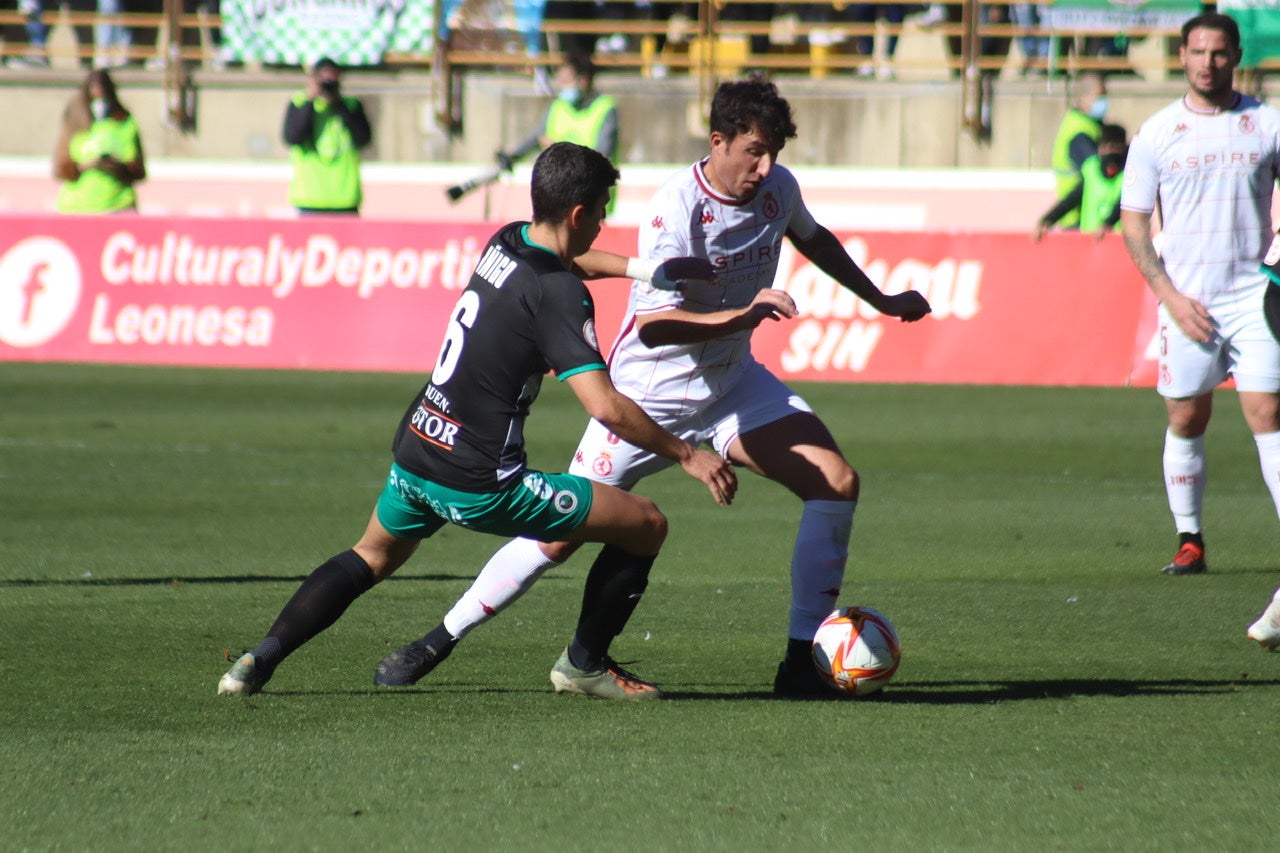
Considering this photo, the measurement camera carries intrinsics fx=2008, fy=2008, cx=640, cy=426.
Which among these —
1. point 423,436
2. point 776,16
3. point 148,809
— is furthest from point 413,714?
point 776,16

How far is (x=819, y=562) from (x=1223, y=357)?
2.88 metres

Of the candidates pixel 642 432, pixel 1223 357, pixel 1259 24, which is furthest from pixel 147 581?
pixel 1259 24

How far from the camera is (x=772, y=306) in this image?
598 cm

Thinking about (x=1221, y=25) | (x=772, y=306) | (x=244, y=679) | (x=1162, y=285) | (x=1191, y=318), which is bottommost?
(x=244, y=679)

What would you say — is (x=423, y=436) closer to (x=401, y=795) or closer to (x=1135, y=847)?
(x=401, y=795)

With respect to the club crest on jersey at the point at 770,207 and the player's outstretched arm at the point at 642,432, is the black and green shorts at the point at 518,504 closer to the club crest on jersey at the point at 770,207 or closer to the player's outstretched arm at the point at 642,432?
the player's outstretched arm at the point at 642,432

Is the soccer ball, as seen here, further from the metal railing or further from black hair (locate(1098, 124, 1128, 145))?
the metal railing

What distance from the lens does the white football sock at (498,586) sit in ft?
21.1

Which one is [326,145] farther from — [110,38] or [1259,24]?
[1259,24]

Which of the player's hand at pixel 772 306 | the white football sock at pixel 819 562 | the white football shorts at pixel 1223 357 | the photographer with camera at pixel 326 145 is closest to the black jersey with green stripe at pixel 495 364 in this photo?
the player's hand at pixel 772 306

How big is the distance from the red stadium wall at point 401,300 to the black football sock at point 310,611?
10936 mm

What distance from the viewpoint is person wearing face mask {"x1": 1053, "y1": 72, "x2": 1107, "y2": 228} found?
19.1 metres

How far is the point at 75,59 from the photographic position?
2731 cm

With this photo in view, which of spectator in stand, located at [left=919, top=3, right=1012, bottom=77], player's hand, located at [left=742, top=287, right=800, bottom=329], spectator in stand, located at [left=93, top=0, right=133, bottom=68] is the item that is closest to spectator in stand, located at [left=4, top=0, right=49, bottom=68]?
spectator in stand, located at [left=93, top=0, right=133, bottom=68]
